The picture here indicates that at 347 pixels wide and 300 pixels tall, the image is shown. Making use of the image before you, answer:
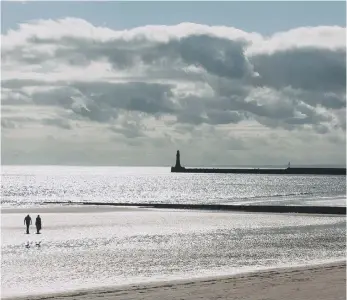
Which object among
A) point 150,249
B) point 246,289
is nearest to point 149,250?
point 150,249

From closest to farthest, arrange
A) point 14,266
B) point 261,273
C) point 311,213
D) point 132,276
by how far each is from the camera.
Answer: point 261,273 → point 132,276 → point 14,266 → point 311,213

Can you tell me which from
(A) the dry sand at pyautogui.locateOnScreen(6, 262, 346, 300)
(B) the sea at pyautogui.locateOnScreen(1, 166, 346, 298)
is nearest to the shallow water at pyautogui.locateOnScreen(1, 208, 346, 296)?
(B) the sea at pyautogui.locateOnScreen(1, 166, 346, 298)

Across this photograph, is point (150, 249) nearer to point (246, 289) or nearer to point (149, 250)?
point (149, 250)

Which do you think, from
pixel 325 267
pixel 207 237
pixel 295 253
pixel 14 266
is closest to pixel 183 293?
pixel 325 267

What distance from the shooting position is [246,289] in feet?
71.1

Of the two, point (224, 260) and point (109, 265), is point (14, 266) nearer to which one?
point (109, 265)

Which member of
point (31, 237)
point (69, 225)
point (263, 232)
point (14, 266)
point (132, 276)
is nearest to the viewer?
point (132, 276)

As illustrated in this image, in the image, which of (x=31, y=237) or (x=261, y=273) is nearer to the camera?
(x=261, y=273)

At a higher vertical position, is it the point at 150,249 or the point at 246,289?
the point at 246,289

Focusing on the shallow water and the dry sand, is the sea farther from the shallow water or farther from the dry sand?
the dry sand

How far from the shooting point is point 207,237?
4803 centimetres

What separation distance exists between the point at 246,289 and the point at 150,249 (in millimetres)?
18737

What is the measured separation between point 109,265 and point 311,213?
4921 centimetres

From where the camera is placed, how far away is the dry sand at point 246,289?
20312 mm
